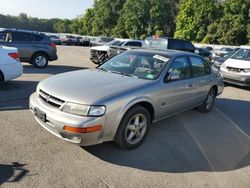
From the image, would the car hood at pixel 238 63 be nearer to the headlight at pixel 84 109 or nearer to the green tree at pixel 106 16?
the headlight at pixel 84 109

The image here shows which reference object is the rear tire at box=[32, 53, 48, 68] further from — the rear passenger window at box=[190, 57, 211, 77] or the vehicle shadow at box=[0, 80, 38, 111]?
the rear passenger window at box=[190, 57, 211, 77]

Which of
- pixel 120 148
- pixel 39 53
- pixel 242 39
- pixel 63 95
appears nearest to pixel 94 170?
pixel 120 148

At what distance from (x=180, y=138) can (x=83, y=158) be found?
1.95 meters

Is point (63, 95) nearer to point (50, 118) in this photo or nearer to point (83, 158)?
point (50, 118)

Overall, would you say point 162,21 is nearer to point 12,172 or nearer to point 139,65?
point 139,65

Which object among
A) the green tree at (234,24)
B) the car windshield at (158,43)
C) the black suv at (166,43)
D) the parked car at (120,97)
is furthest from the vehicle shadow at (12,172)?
the green tree at (234,24)

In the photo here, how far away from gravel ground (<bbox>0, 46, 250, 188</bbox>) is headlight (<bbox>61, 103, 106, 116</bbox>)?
734mm

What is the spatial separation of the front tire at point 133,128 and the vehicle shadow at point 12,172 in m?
1.36

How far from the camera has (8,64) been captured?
23.6 feet

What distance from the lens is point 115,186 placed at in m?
3.25

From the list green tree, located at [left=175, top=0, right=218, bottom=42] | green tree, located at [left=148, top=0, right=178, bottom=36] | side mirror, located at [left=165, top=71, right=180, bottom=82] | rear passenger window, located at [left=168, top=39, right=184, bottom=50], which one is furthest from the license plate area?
green tree, located at [left=148, top=0, right=178, bottom=36]

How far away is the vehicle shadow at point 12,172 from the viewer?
3179mm

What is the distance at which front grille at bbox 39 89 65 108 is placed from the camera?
3693 millimetres

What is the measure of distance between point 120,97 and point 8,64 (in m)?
4.73
